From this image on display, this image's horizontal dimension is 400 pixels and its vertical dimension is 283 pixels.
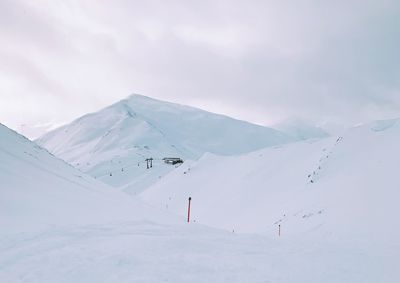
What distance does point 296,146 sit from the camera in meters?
40.0

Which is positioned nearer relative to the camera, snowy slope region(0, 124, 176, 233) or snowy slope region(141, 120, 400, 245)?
snowy slope region(0, 124, 176, 233)

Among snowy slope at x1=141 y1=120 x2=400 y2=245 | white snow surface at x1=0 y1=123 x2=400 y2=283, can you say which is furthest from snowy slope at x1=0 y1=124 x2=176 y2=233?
snowy slope at x1=141 y1=120 x2=400 y2=245

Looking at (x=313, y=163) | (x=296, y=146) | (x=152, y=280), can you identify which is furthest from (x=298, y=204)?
(x=152, y=280)

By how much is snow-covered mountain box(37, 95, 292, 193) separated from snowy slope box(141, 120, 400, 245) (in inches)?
1019

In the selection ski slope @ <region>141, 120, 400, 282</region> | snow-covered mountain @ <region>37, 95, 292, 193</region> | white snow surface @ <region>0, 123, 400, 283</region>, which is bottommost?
white snow surface @ <region>0, 123, 400, 283</region>

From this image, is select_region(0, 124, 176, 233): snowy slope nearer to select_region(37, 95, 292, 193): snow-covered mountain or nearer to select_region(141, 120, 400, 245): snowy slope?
select_region(141, 120, 400, 245): snowy slope

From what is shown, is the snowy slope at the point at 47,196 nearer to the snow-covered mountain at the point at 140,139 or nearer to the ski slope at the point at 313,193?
the ski slope at the point at 313,193

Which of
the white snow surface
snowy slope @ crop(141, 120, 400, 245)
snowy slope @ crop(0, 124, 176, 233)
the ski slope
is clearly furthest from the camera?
snowy slope @ crop(141, 120, 400, 245)

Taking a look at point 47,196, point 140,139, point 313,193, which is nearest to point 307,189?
point 313,193

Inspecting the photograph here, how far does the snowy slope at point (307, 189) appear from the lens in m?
19.3

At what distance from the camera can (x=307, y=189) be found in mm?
28109

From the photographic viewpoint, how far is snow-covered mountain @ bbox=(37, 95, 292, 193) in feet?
278

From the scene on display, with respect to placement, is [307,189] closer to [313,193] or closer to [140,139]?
[313,193]

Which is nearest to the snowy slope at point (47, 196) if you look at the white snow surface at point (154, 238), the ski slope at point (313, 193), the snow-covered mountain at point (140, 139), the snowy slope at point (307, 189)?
the white snow surface at point (154, 238)
